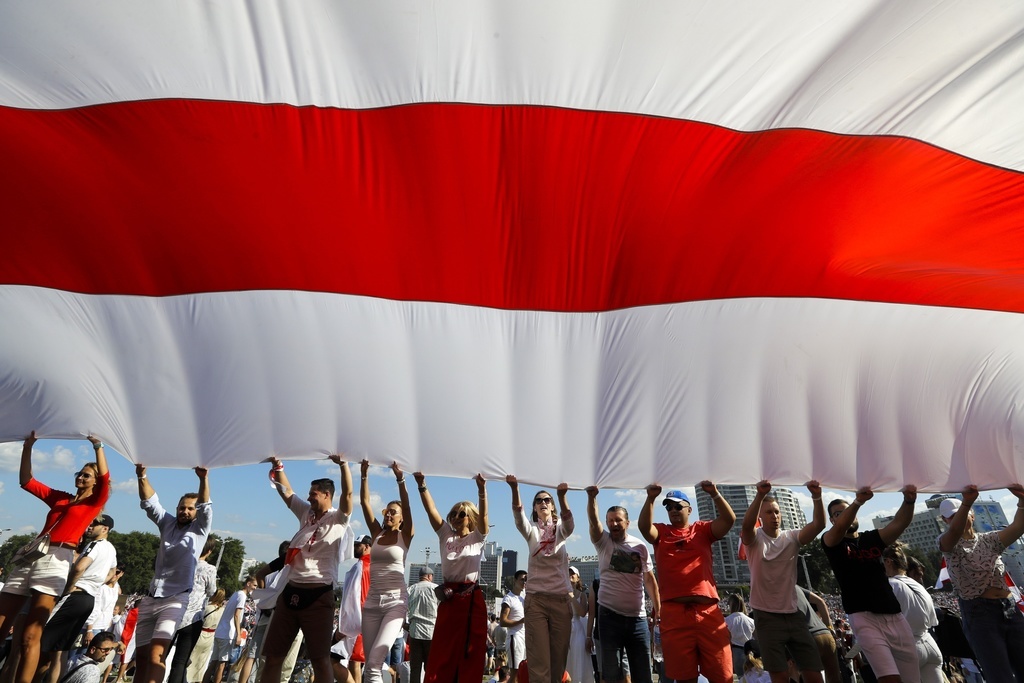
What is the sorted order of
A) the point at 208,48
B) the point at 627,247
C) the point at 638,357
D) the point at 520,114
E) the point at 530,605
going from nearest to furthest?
the point at 208,48 → the point at 520,114 → the point at 627,247 → the point at 638,357 → the point at 530,605

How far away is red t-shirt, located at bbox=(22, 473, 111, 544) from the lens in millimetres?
4785

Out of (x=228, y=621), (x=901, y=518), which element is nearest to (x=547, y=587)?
(x=901, y=518)

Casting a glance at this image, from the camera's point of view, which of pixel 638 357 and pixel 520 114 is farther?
pixel 638 357

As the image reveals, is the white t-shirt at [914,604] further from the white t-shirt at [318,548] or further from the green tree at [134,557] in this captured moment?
the green tree at [134,557]

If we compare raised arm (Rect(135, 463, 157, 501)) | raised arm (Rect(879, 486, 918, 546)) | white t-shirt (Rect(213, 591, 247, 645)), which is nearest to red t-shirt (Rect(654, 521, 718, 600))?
raised arm (Rect(879, 486, 918, 546))

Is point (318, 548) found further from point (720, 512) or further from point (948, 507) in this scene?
point (948, 507)

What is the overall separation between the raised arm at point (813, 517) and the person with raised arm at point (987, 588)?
100cm

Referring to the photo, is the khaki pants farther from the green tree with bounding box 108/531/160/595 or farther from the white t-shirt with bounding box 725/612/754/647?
the green tree with bounding box 108/531/160/595

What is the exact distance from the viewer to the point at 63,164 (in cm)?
372

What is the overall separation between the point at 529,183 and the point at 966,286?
298cm

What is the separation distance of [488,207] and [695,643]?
324 cm

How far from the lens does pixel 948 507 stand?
5219 mm

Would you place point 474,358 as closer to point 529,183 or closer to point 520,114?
point 529,183

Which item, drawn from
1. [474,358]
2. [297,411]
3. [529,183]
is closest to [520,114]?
[529,183]
